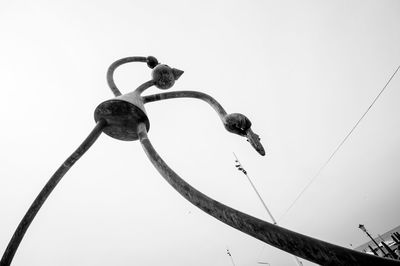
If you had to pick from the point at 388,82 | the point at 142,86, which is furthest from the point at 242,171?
the point at 142,86

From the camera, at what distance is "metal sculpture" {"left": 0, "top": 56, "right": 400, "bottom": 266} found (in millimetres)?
427

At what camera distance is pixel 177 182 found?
0.65 m

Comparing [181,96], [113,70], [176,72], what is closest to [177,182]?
[181,96]

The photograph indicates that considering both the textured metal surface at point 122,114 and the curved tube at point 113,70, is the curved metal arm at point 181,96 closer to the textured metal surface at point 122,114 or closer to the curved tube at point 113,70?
the textured metal surface at point 122,114

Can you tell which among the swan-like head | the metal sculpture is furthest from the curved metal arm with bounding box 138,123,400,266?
the swan-like head

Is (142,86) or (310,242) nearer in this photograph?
(310,242)

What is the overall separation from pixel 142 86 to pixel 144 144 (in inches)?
19.8

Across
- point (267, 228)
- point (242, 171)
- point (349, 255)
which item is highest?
point (242, 171)

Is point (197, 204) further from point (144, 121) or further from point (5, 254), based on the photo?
point (5, 254)

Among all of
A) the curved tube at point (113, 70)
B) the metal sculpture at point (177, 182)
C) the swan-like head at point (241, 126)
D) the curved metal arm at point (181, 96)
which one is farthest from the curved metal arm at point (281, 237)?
the curved tube at point (113, 70)

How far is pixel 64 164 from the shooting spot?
0.81 metres

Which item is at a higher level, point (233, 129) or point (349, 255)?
point (233, 129)

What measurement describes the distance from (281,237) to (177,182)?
31cm

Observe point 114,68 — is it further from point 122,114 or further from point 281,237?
point 281,237
